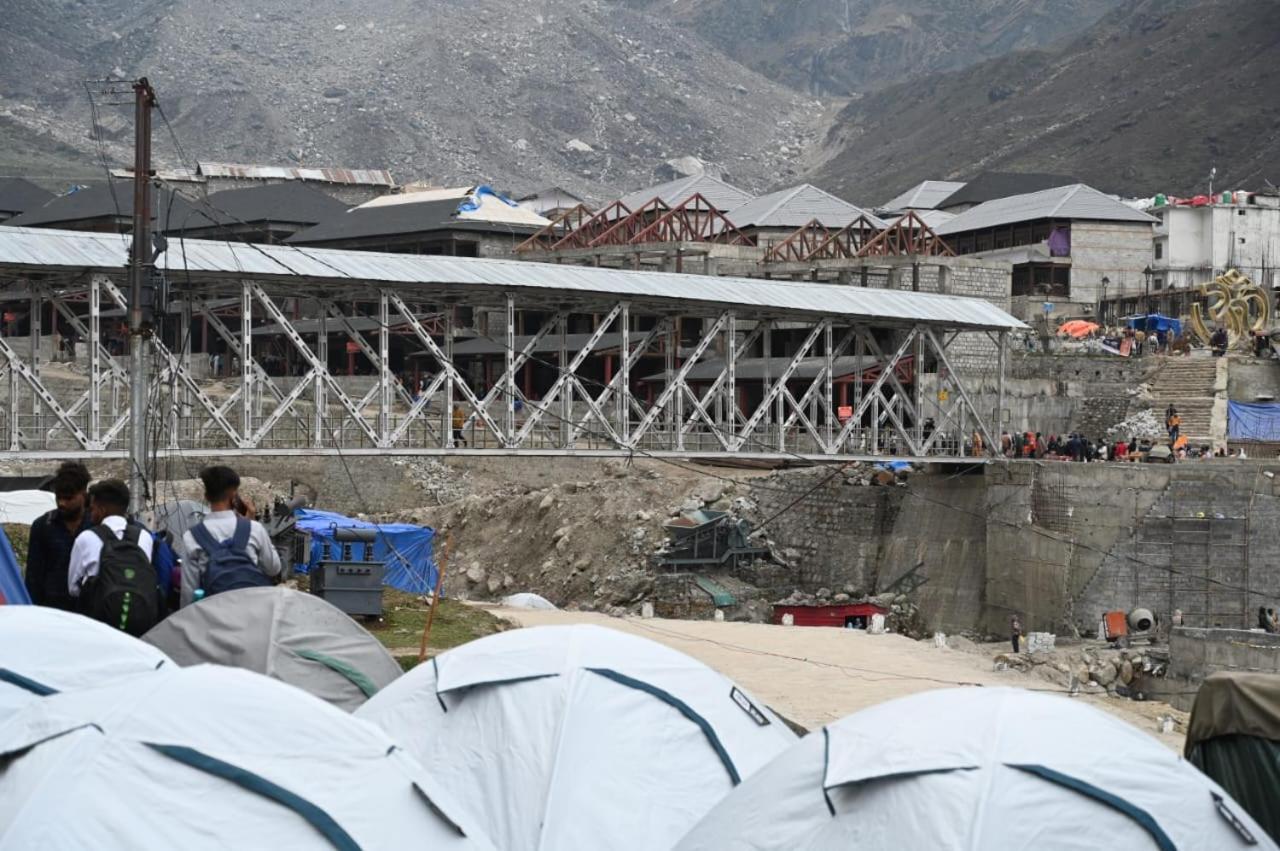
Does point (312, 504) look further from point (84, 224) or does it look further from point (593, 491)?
point (84, 224)

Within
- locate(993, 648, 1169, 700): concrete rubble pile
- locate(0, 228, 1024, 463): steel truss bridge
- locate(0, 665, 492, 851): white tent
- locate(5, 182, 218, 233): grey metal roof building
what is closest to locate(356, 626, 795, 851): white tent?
locate(0, 665, 492, 851): white tent

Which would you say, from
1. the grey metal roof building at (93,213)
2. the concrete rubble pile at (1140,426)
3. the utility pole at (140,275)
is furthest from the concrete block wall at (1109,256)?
the utility pole at (140,275)

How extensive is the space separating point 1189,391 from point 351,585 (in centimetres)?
3702

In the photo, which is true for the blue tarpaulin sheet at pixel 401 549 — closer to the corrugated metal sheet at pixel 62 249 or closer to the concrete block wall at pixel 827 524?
the corrugated metal sheet at pixel 62 249

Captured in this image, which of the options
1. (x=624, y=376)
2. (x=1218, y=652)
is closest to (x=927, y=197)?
(x=624, y=376)

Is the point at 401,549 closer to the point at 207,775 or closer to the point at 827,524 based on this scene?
the point at 827,524

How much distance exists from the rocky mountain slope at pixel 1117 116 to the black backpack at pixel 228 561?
12208 cm

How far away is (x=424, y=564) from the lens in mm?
44719

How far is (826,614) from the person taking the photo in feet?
148

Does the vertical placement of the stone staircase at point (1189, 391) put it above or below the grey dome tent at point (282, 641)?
above

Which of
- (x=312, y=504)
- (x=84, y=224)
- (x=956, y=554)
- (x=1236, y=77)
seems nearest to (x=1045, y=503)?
(x=956, y=554)

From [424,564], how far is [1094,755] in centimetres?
3356

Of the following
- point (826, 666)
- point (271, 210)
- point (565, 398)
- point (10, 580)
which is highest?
point (271, 210)

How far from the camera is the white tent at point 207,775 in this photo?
405 inches
